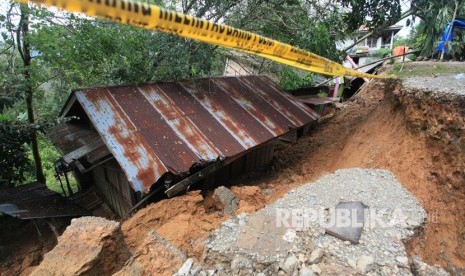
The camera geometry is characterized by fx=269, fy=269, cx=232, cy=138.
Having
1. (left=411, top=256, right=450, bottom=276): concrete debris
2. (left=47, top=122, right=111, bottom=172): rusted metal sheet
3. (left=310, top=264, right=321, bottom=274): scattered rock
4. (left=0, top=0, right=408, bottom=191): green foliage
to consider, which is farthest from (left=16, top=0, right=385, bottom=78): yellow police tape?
(left=0, top=0, right=408, bottom=191): green foliage

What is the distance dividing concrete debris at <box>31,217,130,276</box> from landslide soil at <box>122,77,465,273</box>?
542 millimetres

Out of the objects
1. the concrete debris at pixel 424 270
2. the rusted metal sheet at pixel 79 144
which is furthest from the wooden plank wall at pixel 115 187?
the concrete debris at pixel 424 270

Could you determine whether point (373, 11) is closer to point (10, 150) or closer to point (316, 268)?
point (316, 268)

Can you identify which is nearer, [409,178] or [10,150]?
[409,178]

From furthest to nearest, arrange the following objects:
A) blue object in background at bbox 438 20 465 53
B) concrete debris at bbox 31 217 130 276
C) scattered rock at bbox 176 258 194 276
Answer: blue object in background at bbox 438 20 465 53, concrete debris at bbox 31 217 130 276, scattered rock at bbox 176 258 194 276

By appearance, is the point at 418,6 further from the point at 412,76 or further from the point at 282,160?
the point at 282,160

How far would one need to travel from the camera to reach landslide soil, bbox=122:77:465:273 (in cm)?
356

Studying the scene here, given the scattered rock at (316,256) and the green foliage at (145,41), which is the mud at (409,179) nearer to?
the scattered rock at (316,256)

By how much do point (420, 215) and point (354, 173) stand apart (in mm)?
1121

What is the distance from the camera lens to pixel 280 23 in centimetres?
803

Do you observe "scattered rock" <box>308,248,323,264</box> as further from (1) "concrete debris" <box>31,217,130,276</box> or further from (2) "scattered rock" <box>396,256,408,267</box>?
(1) "concrete debris" <box>31,217,130,276</box>

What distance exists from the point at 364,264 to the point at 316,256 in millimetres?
433

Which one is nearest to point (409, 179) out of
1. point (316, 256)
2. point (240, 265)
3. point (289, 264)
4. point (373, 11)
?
point (316, 256)

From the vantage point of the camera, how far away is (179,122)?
210 inches
